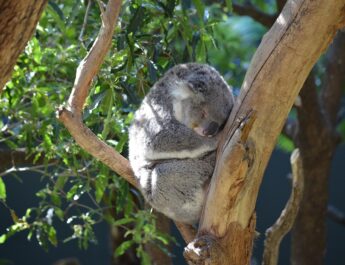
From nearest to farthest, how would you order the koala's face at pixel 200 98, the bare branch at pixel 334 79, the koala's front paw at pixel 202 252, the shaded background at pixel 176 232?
the koala's front paw at pixel 202 252
the koala's face at pixel 200 98
the bare branch at pixel 334 79
the shaded background at pixel 176 232

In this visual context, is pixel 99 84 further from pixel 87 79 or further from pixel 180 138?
pixel 87 79

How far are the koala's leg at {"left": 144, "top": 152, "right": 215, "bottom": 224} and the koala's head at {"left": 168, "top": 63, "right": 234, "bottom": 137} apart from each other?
17 cm

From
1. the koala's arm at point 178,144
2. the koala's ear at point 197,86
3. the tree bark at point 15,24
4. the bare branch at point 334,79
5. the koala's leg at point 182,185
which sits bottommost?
the koala's leg at point 182,185

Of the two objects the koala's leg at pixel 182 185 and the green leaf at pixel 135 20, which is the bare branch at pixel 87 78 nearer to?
the koala's leg at pixel 182 185

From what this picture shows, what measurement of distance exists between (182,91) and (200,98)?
0.09 metres

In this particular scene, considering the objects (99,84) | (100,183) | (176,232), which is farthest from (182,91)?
(176,232)

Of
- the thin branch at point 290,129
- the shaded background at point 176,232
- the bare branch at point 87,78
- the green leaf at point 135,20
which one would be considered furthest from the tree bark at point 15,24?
the shaded background at point 176,232

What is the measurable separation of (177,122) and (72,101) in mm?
571

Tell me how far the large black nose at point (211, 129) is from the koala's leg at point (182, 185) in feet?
0.28

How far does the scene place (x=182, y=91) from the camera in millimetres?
2643

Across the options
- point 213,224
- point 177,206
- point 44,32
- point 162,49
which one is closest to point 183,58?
point 162,49

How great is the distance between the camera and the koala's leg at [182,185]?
7.99 feet

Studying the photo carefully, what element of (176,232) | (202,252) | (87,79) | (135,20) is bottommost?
(176,232)

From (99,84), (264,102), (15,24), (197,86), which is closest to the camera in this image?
(15,24)
